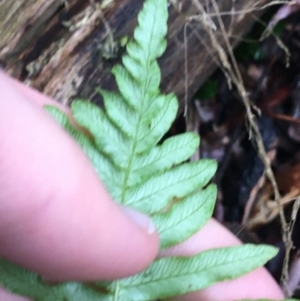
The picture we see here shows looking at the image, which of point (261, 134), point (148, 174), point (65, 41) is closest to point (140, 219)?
point (148, 174)

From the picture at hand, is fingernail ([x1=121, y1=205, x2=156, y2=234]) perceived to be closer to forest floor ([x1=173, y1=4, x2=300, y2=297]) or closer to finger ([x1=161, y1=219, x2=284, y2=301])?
finger ([x1=161, y1=219, x2=284, y2=301])

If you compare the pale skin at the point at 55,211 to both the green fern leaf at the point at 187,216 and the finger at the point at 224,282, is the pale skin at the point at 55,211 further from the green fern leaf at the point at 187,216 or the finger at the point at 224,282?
the finger at the point at 224,282

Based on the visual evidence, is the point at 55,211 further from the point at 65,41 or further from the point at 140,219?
the point at 65,41

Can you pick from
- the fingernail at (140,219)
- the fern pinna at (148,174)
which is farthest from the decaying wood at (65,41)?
the fingernail at (140,219)

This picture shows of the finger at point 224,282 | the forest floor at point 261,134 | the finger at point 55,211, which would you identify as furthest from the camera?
the forest floor at point 261,134

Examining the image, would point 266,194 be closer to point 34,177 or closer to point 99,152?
point 99,152

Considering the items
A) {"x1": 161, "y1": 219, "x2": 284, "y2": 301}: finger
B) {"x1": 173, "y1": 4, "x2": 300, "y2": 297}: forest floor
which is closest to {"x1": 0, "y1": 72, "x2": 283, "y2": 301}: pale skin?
{"x1": 161, "y1": 219, "x2": 284, "y2": 301}: finger

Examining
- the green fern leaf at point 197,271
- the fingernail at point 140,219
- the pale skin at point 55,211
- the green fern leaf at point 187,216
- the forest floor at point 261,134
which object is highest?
the pale skin at point 55,211
